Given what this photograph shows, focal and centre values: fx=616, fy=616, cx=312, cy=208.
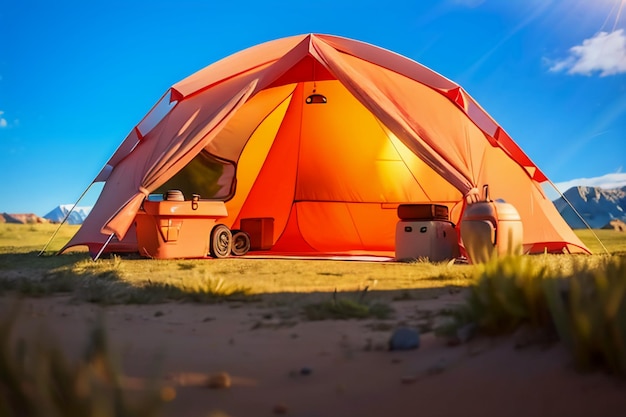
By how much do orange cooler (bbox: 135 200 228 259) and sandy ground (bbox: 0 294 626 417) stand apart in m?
4.34

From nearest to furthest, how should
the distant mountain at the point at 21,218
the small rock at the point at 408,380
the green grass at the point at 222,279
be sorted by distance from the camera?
the small rock at the point at 408,380
the green grass at the point at 222,279
the distant mountain at the point at 21,218

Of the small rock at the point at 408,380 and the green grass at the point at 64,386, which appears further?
the small rock at the point at 408,380

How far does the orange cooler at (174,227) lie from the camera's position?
729cm

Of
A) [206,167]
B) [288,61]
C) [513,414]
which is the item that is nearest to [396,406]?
[513,414]

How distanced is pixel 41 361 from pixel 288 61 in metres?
6.94

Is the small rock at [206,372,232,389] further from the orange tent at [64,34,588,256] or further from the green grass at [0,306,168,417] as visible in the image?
the orange tent at [64,34,588,256]

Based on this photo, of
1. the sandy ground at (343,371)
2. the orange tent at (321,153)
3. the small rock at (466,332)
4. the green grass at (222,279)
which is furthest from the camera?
the orange tent at (321,153)

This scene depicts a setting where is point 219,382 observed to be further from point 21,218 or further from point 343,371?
point 21,218

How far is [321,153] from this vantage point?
32.9 feet

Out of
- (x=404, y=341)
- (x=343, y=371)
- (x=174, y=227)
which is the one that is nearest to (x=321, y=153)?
(x=174, y=227)

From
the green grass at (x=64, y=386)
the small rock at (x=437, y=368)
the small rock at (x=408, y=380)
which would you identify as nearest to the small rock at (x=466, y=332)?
the small rock at (x=437, y=368)

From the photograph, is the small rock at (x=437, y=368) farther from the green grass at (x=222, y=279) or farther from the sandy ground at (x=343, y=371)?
the green grass at (x=222, y=279)

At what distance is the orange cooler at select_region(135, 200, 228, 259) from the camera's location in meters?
7.29

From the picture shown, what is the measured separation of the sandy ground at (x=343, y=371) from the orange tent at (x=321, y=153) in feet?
14.1
